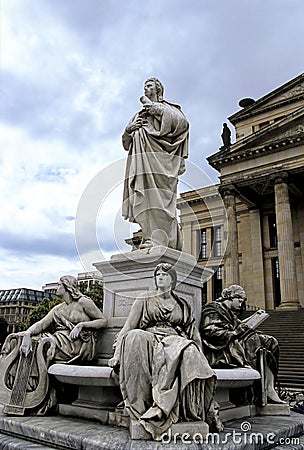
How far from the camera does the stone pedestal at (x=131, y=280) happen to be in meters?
4.59

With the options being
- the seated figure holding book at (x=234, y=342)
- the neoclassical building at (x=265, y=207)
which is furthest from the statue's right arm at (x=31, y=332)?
the neoclassical building at (x=265, y=207)

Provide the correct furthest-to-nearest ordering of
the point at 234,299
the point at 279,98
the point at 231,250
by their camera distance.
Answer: the point at 279,98
the point at 231,250
the point at 234,299

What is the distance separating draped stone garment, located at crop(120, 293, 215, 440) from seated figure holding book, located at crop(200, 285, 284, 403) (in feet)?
3.85

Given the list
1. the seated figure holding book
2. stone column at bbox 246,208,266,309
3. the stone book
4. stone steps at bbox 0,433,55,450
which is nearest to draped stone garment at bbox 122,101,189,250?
the seated figure holding book

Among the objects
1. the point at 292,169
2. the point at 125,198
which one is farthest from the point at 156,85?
the point at 292,169

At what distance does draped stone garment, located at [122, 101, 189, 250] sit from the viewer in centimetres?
519

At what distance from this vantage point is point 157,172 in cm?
529

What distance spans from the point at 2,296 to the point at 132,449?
89.6 meters

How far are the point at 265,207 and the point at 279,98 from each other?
11445 millimetres

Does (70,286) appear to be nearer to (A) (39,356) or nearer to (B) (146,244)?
(A) (39,356)

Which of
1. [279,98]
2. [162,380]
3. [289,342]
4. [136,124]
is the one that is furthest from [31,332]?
[279,98]

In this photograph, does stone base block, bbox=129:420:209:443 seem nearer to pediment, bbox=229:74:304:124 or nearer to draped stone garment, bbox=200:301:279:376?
draped stone garment, bbox=200:301:279:376

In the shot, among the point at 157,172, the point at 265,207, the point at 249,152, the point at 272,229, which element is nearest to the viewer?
the point at 157,172

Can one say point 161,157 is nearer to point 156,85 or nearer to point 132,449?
point 156,85
